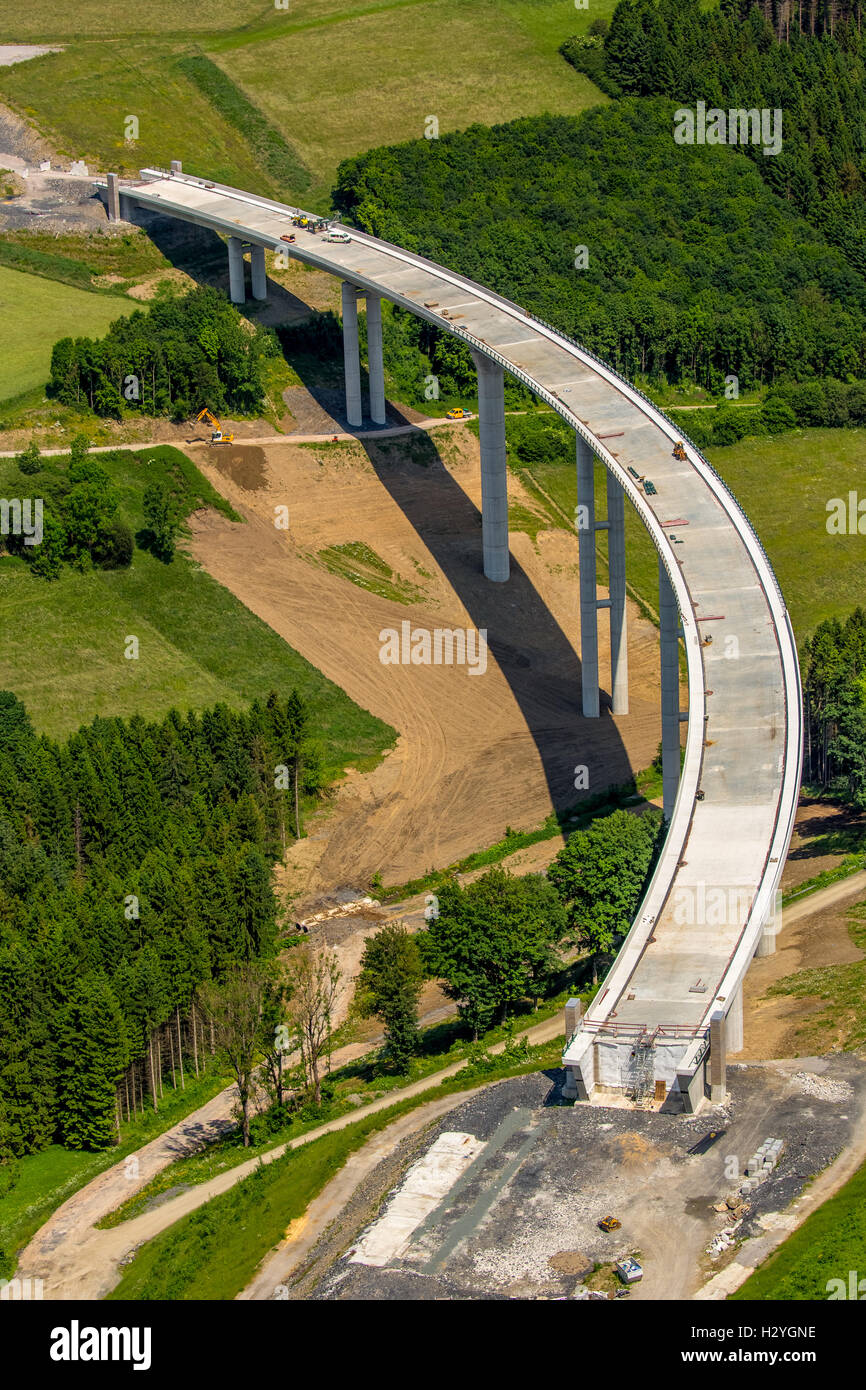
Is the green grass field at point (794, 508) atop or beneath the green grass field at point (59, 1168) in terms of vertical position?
atop

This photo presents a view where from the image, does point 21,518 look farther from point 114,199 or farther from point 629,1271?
point 629,1271

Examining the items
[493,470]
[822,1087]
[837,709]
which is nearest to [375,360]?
[493,470]

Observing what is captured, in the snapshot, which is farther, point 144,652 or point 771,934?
point 144,652

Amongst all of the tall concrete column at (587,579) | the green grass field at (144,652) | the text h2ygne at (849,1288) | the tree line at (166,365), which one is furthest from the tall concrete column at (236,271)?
the text h2ygne at (849,1288)

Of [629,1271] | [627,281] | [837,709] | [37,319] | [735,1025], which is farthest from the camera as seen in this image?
[627,281]

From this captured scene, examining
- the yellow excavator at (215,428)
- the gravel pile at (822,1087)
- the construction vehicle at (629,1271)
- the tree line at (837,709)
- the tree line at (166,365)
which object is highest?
the tree line at (166,365)

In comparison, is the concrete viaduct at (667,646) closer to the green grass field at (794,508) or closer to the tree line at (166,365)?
the tree line at (166,365)

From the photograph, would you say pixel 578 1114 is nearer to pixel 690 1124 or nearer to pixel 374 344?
pixel 690 1124
